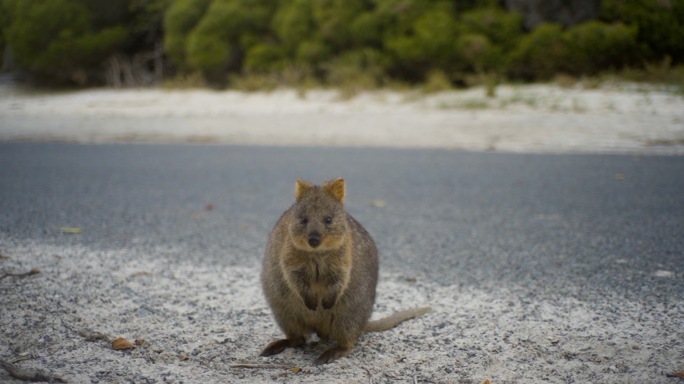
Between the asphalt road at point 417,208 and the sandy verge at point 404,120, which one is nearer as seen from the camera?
the asphalt road at point 417,208

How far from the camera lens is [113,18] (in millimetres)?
23078

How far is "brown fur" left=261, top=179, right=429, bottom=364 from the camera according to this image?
3146 mm

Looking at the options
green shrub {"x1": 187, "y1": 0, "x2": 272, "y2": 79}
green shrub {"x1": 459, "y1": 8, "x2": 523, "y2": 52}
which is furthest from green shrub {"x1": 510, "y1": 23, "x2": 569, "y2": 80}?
green shrub {"x1": 187, "y1": 0, "x2": 272, "y2": 79}

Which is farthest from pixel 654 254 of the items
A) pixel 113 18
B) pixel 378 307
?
pixel 113 18

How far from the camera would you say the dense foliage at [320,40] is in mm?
13500

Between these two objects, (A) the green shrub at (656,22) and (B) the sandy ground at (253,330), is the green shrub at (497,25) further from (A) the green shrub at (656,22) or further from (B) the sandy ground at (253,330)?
(B) the sandy ground at (253,330)

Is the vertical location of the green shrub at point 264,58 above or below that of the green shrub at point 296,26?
below

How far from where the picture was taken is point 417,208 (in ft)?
22.1

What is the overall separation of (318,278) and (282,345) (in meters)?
0.46

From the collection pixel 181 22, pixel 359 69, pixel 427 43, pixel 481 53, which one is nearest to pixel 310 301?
pixel 481 53

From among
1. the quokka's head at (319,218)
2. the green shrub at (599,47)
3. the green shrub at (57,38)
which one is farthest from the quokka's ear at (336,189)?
the green shrub at (57,38)

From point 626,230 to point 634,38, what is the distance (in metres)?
8.69

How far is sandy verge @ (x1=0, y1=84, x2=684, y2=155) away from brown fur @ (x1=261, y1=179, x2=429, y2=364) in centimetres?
762

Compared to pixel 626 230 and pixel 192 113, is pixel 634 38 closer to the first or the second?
pixel 626 230
